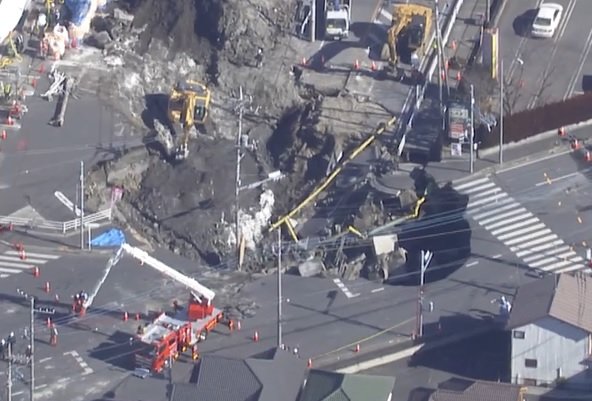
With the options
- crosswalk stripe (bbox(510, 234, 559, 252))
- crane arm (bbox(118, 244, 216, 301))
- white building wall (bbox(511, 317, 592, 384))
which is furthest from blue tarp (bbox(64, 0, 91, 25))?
white building wall (bbox(511, 317, 592, 384))

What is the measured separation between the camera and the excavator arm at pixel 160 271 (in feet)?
307

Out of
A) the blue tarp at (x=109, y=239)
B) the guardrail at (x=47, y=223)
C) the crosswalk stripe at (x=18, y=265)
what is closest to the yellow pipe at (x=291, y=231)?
the blue tarp at (x=109, y=239)

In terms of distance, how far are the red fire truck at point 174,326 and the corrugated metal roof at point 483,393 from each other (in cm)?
804

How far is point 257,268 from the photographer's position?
9775 centimetres

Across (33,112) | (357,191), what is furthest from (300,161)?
(33,112)

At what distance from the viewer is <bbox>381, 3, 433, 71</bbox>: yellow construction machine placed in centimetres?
10612

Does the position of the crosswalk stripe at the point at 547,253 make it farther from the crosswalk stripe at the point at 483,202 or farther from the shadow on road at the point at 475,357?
the shadow on road at the point at 475,357

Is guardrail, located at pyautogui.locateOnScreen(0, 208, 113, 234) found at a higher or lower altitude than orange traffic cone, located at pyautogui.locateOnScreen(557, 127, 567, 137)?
lower

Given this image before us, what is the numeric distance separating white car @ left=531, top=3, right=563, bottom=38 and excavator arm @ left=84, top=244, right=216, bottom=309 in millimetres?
17938

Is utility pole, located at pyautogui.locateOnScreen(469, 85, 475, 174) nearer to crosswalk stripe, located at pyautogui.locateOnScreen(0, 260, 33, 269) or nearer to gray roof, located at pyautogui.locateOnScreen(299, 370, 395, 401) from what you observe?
gray roof, located at pyautogui.locateOnScreen(299, 370, 395, 401)

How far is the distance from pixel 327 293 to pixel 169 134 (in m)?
10.2

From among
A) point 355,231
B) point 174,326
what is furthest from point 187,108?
point 174,326

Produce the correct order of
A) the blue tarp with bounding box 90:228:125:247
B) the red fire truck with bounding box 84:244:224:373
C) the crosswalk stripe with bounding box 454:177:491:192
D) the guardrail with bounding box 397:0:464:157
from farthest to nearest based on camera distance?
the guardrail with bounding box 397:0:464:157 < the crosswalk stripe with bounding box 454:177:491:192 < the blue tarp with bounding box 90:228:125:247 < the red fire truck with bounding box 84:244:224:373

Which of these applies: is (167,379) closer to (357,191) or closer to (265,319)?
(265,319)
